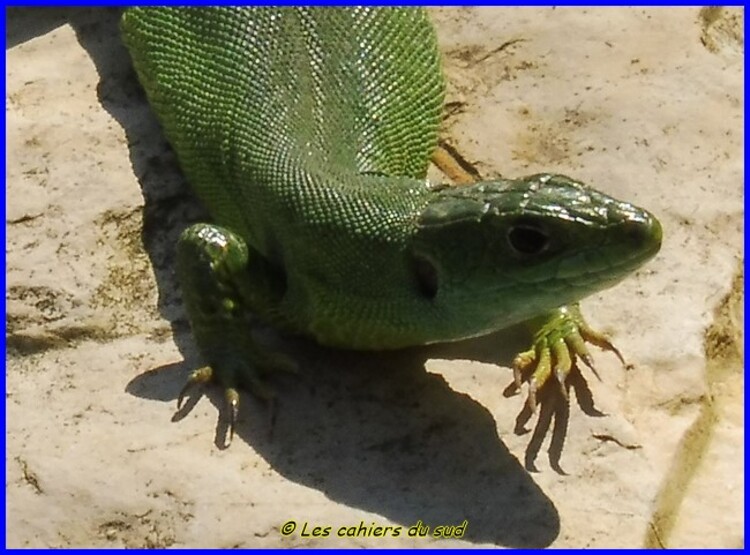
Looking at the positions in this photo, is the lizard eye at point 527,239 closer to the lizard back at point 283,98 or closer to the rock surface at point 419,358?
the rock surface at point 419,358

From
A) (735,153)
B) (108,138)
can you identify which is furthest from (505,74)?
(108,138)

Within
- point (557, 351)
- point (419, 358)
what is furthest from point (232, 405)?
point (557, 351)

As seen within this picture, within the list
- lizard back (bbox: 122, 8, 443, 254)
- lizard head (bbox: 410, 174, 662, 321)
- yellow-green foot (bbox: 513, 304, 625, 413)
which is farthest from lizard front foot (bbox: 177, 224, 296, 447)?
yellow-green foot (bbox: 513, 304, 625, 413)

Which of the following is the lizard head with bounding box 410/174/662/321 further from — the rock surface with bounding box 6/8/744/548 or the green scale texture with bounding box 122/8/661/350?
the rock surface with bounding box 6/8/744/548

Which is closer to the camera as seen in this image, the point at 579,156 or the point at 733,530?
the point at 733,530

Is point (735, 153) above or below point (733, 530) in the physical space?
above

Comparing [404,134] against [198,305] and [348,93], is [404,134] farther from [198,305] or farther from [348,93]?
[198,305]
